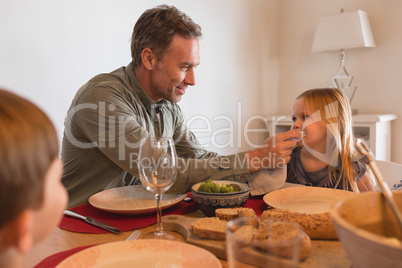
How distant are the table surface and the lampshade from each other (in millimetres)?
2596

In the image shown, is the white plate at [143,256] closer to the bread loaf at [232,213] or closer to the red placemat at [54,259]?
the red placemat at [54,259]

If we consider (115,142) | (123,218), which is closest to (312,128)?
(115,142)

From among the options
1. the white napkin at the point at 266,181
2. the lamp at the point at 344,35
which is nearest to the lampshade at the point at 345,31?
the lamp at the point at 344,35

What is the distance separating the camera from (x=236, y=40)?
3490mm

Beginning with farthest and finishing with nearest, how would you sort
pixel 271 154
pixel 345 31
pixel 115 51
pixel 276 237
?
pixel 345 31, pixel 115 51, pixel 271 154, pixel 276 237

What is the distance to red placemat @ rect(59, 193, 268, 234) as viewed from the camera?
3.01 ft

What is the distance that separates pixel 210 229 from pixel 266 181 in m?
0.42

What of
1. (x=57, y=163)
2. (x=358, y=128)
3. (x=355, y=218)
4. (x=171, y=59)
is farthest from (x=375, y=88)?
(x=57, y=163)

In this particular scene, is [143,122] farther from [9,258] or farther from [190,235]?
[9,258]

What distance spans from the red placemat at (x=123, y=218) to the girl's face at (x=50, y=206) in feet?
1.50

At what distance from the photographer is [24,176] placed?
39 cm

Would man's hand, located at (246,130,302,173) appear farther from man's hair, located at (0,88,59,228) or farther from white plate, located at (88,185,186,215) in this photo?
man's hair, located at (0,88,59,228)

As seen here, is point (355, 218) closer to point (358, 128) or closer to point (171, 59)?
point (171, 59)

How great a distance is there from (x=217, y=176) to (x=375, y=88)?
2.66 metres
